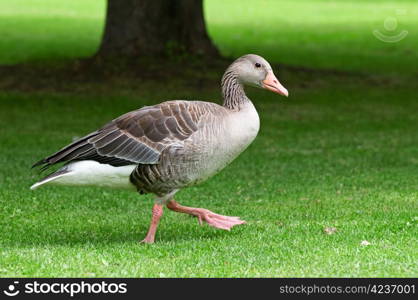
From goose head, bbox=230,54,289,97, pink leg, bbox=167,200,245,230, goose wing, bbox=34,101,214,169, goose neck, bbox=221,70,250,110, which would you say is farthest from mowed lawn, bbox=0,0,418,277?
goose head, bbox=230,54,289,97

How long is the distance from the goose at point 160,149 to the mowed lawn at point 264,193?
2.17 feet

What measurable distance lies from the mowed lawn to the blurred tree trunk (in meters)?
1.58

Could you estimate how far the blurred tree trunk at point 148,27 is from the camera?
2152 centimetres

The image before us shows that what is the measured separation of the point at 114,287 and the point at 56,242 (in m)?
2.21

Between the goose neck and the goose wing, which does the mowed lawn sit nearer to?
the goose wing

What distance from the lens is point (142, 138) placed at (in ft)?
27.7

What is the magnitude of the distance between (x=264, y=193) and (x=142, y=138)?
353 cm

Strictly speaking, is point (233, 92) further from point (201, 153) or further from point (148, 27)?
point (148, 27)

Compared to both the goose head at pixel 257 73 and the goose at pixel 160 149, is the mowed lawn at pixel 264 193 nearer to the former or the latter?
the goose at pixel 160 149

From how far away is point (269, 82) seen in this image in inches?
345

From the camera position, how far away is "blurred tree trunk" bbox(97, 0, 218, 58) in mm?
21516

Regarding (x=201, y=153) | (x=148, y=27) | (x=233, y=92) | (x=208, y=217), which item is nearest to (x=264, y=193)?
(x=208, y=217)

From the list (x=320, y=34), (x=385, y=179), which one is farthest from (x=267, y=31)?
(x=385, y=179)

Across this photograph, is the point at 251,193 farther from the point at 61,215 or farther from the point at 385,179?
the point at 61,215
